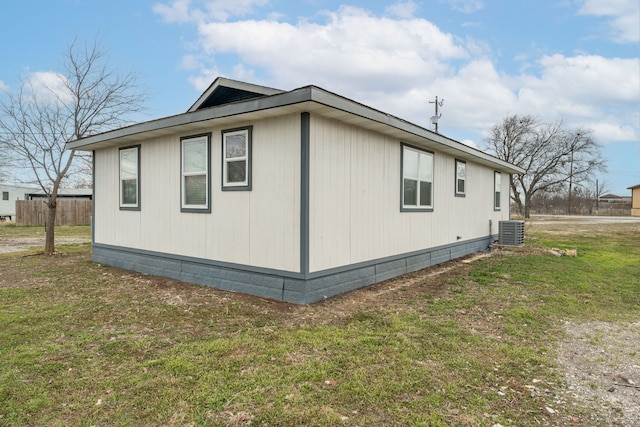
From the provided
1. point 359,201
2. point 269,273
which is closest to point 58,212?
point 269,273

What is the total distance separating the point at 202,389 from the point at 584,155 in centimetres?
4054

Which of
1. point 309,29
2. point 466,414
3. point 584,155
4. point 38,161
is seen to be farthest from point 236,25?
point 584,155

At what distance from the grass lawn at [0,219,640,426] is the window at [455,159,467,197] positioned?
3486 mm

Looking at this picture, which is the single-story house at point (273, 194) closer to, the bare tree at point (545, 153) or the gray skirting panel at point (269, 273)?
the gray skirting panel at point (269, 273)

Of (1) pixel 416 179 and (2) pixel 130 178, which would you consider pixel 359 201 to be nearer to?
(1) pixel 416 179

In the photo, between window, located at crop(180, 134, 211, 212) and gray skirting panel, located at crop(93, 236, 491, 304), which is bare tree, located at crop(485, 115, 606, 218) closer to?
gray skirting panel, located at crop(93, 236, 491, 304)

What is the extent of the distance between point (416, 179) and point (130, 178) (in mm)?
5646

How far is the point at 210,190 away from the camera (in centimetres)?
592

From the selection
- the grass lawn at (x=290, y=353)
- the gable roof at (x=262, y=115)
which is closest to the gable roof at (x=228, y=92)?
the gable roof at (x=262, y=115)

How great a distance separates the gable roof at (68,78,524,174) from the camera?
14.9 feet

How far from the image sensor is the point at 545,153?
109 feet

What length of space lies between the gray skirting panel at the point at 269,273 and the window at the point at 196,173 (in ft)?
3.00

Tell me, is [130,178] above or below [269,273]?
above

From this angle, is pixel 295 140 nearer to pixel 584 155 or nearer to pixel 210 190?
pixel 210 190
